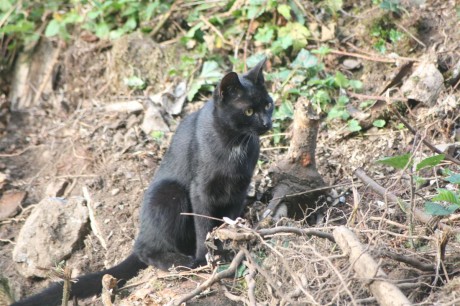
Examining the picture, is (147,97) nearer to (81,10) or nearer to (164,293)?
(81,10)

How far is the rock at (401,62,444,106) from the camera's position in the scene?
217 inches

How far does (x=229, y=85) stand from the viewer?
4.42 metres

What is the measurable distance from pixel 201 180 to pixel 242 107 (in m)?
0.62

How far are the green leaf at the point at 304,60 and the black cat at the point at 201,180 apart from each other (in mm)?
1682

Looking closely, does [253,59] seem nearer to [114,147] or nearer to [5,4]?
[114,147]

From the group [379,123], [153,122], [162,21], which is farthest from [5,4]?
[379,123]

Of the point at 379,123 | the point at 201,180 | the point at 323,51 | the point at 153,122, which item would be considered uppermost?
the point at 323,51

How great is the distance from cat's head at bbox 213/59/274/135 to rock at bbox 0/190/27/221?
8.25ft

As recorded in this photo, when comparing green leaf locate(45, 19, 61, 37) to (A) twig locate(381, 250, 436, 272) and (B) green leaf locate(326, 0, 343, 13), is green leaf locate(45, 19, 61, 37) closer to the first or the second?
(B) green leaf locate(326, 0, 343, 13)

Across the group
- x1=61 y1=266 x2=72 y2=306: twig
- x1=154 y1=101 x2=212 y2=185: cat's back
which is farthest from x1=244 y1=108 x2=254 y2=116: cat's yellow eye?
x1=61 y1=266 x2=72 y2=306: twig

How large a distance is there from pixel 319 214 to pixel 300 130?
2.35 ft

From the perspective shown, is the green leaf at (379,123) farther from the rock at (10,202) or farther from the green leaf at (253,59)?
the rock at (10,202)

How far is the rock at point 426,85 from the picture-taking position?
18.1 ft

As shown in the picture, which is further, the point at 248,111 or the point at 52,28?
the point at 52,28
